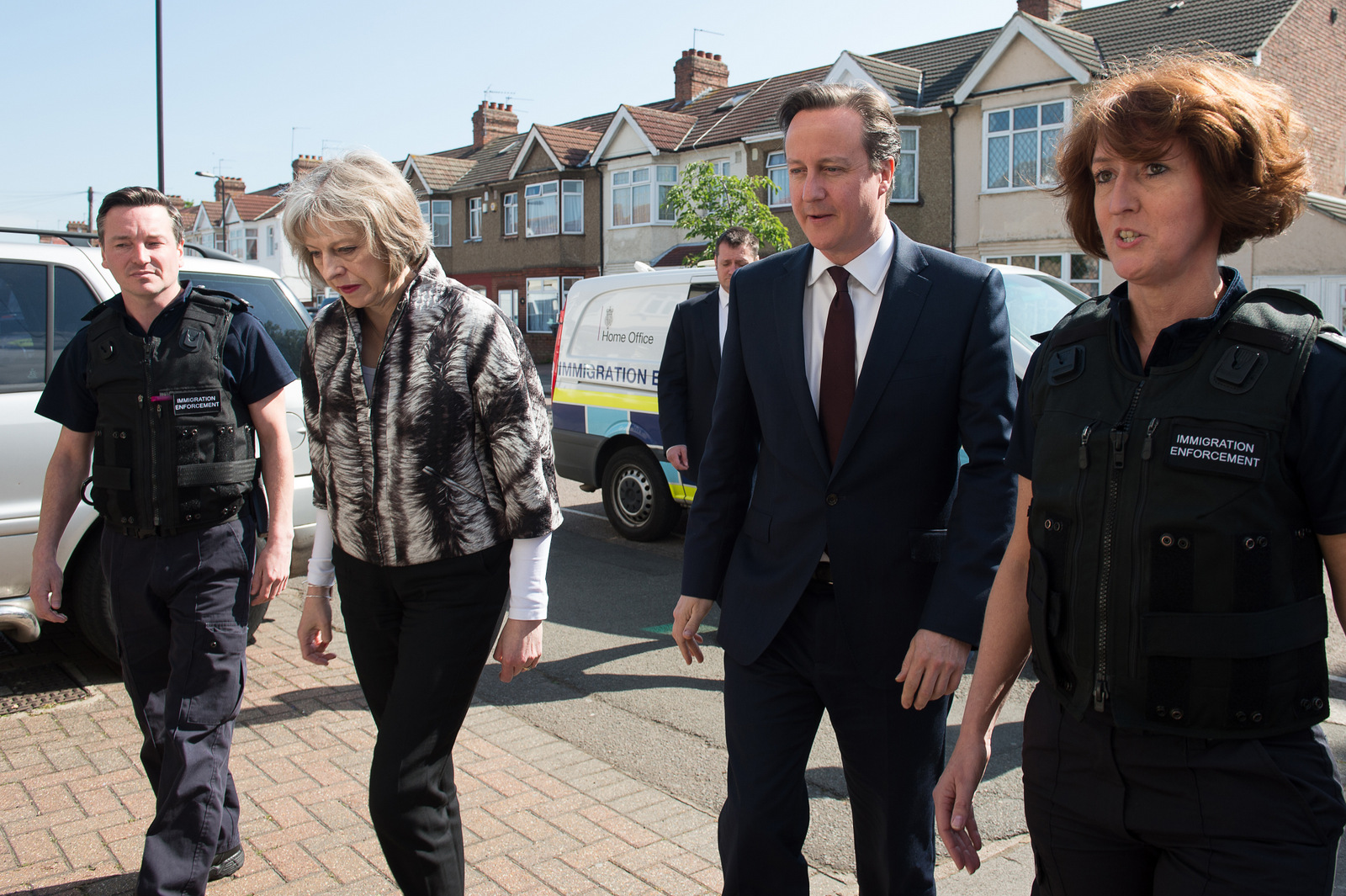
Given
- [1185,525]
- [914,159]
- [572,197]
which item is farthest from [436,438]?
[572,197]

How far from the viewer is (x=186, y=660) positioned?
9.96 ft

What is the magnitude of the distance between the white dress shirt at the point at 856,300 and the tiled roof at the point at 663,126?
31204 mm

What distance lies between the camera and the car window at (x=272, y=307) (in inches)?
222

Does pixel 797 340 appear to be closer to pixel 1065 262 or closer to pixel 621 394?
pixel 621 394

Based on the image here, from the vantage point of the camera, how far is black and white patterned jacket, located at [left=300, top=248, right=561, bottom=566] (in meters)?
2.54

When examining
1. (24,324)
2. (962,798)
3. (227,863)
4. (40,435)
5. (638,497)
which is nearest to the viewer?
(962,798)

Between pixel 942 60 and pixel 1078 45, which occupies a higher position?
pixel 942 60

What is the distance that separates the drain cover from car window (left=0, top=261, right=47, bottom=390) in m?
1.42

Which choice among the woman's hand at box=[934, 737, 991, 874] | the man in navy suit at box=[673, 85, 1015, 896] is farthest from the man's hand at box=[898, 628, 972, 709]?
the woman's hand at box=[934, 737, 991, 874]

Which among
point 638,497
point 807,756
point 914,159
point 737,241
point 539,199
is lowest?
point 638,497

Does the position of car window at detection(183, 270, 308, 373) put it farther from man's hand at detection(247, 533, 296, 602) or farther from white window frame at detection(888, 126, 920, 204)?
white window frame at detection(888, 126, 920, 204)

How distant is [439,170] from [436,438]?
42632 mm

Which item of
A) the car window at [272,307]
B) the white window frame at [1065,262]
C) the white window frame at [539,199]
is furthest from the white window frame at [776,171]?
the car window at [272,307]

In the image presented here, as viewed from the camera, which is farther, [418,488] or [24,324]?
[24,324]
